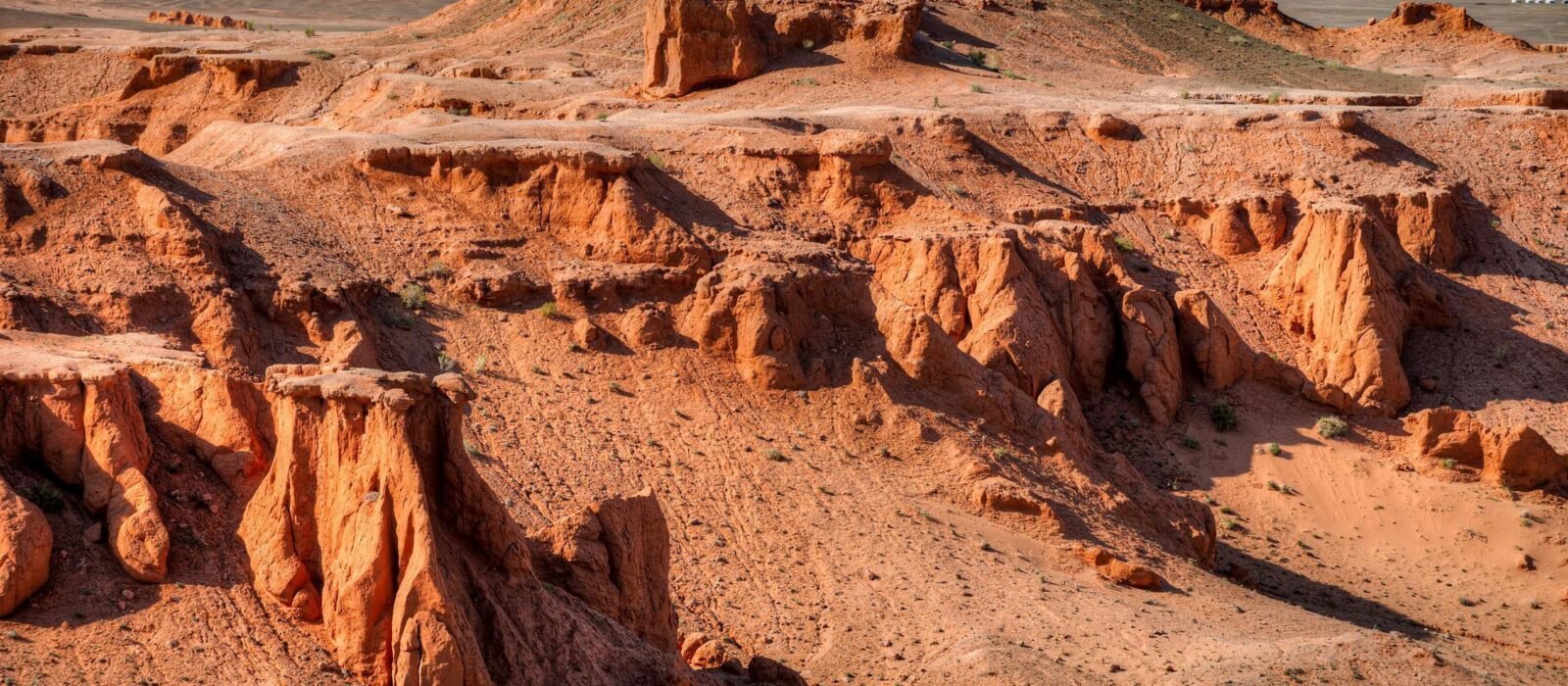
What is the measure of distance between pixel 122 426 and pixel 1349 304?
22331mm

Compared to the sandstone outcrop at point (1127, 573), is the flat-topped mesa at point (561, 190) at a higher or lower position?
higher

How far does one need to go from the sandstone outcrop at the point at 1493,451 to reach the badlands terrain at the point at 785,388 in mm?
68

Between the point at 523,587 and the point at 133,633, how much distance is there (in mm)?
2859

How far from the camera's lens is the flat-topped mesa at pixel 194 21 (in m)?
65.5

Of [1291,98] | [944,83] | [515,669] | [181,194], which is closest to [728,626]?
[515,669]

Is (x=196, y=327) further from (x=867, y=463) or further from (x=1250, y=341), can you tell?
(x=1250, y=341)

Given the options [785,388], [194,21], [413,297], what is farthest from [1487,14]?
[413,297]

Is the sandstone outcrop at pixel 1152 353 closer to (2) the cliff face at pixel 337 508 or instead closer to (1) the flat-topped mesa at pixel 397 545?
(2) the cliff face at pixel 337 508

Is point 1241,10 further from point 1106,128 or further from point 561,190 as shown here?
point 561,190

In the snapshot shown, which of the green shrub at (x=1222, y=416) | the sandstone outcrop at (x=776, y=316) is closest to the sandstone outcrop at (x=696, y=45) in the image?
the sandstone outcrop at (x=776, y=316)

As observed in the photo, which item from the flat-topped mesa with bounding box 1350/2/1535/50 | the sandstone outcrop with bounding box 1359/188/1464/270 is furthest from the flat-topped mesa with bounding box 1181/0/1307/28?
the sandstone outcrop with bounding box 1359/188/1464/270

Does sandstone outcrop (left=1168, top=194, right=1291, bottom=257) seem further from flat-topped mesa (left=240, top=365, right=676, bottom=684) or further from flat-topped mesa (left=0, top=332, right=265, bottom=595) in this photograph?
flat-topped mesa (left=0, top=332, right=265, bottom=595)

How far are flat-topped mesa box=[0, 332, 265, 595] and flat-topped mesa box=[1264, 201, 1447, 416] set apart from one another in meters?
Result: 20.5

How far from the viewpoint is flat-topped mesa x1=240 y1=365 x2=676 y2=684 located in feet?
39.6
